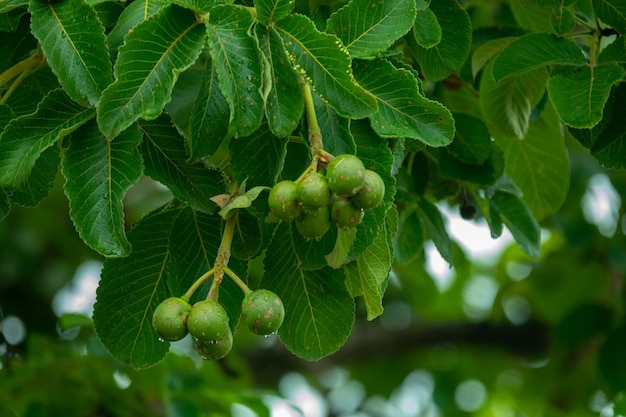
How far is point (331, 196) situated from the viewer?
1.16m

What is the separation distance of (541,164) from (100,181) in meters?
1.12

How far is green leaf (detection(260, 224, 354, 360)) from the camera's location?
1486mm

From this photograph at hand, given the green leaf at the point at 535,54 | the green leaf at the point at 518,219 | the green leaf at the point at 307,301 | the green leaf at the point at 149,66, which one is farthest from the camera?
the green leaf at the point at 518,219

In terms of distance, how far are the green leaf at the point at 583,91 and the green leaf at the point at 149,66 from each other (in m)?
0.60

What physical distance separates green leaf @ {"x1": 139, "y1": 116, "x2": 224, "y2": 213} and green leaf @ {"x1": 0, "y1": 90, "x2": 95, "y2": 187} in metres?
0.11

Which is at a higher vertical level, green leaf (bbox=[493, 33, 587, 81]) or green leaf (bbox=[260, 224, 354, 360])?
green leaf (bbox=[493, 33, 587, 81])

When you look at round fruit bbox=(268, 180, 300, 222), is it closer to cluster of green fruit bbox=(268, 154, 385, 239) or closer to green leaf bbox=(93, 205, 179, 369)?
cluster of green fruit bbox=(268, 154, 385, 239)

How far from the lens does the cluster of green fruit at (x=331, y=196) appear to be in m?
1.13

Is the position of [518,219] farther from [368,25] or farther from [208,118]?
[208,118]

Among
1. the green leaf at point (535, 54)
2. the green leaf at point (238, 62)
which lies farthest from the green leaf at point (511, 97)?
the green leaf at point (238, 62)

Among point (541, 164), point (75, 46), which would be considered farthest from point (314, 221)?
point (541, 164)

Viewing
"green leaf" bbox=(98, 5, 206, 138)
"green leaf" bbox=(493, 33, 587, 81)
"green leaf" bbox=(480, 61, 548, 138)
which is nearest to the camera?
"green leaf" bbox=(98, 5, 206, 138)

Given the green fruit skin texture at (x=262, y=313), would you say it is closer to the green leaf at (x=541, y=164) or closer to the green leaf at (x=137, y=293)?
the green leaf at (x=137, y=293)

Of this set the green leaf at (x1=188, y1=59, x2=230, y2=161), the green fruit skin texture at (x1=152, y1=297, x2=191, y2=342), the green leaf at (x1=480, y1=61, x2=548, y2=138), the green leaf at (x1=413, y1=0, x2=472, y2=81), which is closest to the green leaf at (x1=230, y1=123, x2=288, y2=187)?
the green leaf at (x1=188, y1=59, x2=230, y2=161)
